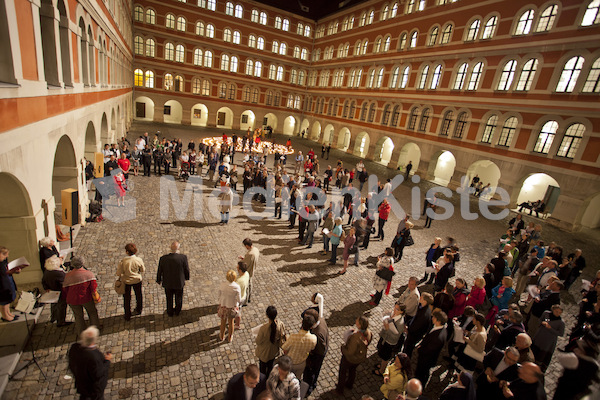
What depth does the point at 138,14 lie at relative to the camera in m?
31.4

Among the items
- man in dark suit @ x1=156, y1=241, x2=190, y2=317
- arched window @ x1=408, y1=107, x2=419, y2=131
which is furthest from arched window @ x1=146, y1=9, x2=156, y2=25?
man in dark suit @ x1=156, y1=241, x2=190, y2=317

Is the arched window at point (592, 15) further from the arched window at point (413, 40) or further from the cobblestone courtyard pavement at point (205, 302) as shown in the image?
the cobblestone courtyard pavement at point (205, 302)

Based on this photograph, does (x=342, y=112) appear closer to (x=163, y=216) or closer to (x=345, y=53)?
(x=345, y=53)

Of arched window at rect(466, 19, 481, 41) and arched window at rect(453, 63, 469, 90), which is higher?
arched window at rect(466, 19, 481, 41)

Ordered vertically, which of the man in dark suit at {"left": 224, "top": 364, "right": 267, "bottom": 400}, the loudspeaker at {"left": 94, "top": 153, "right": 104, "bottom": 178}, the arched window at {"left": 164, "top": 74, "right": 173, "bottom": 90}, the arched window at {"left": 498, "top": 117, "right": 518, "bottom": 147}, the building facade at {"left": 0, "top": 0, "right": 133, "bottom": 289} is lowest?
the man in dark suit at {"left": 224, "top": 364, "right": 267, "bottom": 400}

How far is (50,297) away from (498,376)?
7445mm

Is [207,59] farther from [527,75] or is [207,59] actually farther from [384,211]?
[384,211]

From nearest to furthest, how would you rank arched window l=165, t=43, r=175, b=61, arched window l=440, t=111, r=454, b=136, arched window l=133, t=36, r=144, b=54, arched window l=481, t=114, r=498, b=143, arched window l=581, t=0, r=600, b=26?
arched window l=581, t=0, r=600, b=26, arched window l=481, t=114, r=498, b=143, arched window l=440, t=111, r=454, b=136, arched window l=133, t=36, r=144, b=54, arched window l=165, t=43, r=175, b=61

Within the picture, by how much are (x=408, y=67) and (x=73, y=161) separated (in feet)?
85.4

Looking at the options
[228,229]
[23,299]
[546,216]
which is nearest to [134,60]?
[228,229]

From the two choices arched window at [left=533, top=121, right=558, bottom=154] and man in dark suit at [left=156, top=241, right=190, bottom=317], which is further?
arched window at [left=533, top=121, right=558, bottom=154]

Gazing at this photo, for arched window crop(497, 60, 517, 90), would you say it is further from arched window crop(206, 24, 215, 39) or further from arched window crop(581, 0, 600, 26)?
arched window crop(206, 24, 215, 39)

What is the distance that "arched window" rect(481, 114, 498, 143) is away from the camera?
64.9 ft

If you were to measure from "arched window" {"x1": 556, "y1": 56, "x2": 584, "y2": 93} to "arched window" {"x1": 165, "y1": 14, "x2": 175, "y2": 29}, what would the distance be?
117ft
